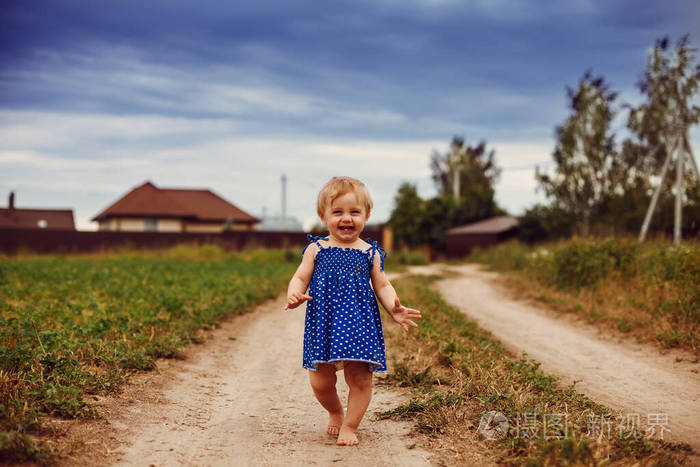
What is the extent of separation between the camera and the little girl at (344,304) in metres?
3.76

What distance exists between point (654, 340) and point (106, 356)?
6.60 m

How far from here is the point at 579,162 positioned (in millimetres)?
32781

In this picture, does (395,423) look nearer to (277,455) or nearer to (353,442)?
(353,442)

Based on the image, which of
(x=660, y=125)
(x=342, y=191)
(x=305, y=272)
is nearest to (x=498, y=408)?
(x=305, y=272)

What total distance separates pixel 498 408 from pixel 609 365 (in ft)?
10.7

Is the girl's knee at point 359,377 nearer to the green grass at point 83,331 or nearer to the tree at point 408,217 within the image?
the green grass at point 83,331

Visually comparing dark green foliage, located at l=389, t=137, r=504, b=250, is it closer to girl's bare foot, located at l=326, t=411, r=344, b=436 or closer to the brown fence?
the brown fence

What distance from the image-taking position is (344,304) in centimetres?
384

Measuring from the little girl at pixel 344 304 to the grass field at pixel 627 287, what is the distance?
4.89m

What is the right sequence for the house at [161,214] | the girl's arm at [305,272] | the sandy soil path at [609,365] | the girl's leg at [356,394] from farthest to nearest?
the house at [161,214]
the sandy soil path at [609,365]
the girl's arm at [305,272]
the girl's leg at [356,394]

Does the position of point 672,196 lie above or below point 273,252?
above

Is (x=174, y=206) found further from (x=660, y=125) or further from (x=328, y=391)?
(x=328, y=391)

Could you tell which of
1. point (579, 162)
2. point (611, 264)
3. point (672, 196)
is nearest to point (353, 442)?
point (611, 264)

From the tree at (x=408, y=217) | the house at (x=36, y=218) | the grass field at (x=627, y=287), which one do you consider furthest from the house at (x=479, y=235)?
the house at (x=36, y=218)
